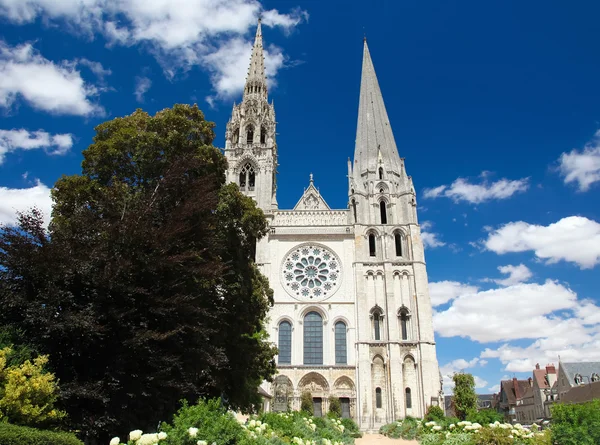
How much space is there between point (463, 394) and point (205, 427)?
23.4 m

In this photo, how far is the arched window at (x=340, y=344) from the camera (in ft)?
102

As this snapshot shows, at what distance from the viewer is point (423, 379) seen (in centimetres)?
2950

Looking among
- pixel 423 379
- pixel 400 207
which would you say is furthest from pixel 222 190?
pixel 400 207

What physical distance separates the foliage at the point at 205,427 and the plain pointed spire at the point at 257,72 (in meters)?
37.1

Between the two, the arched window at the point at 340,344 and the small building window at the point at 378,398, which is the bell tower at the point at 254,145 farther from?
the small building window at the point at 378,398

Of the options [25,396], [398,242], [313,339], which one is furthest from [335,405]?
[25,396]

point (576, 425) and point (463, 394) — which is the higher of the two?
point (463, 394)

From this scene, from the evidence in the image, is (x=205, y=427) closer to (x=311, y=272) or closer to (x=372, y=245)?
(x=311, y=272)

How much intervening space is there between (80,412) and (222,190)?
24.6 ft

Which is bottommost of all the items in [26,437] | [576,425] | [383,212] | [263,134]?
[26,437]

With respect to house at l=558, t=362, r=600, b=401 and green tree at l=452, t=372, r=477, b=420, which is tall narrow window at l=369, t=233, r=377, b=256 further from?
house at l=558, t=362, r=600, b=401

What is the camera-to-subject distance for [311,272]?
33875 mm

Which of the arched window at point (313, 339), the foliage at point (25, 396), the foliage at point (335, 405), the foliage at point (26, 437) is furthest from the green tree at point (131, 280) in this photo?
the arched window at point (313, 339)

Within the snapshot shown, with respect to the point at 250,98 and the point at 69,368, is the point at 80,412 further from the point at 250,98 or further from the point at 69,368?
the point at 250,98
